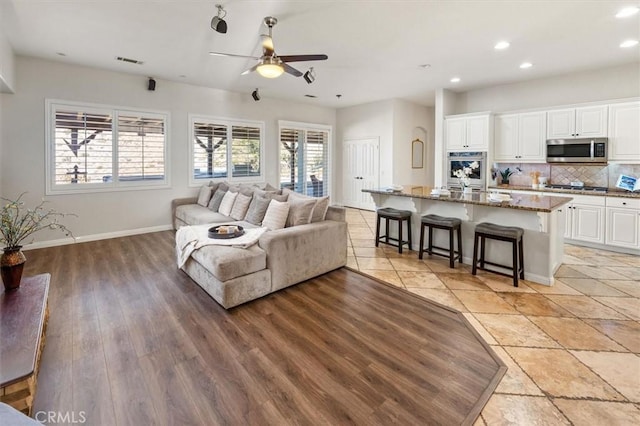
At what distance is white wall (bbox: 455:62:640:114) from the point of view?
16.9 ft

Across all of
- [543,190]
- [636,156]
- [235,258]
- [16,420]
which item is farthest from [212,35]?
[636,156]

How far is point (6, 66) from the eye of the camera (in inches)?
162

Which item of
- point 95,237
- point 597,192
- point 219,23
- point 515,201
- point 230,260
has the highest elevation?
point 219,23

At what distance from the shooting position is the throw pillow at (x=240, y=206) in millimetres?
4887

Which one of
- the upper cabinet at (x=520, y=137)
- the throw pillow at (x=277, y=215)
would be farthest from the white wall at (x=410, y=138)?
the throw pillow at (x=277, y=215)

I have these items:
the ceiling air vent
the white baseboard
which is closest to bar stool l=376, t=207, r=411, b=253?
the white baseboard

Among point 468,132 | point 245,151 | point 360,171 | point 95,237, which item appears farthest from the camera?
point 360,171

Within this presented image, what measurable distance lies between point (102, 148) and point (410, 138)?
7.09 m

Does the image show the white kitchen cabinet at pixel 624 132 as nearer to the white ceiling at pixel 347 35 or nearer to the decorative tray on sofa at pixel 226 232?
the white ceiling at pixel 347 35

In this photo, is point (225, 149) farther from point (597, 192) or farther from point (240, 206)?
point (597, 192)

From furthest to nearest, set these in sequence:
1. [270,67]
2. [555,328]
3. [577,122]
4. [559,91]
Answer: [559,91] < [577,122] < [270,67] < [555,328]

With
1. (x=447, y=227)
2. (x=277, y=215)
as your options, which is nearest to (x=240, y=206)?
(x=277, y=215)

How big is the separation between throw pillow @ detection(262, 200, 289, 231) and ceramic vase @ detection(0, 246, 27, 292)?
2273 millimetres

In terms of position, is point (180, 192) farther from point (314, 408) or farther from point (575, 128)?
point (575, 128)
